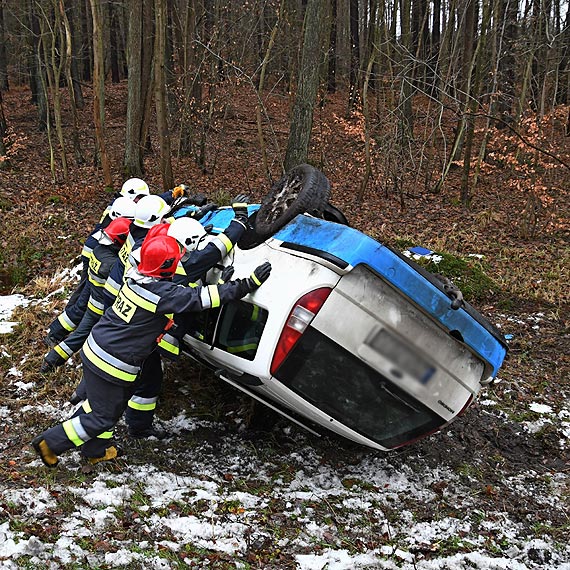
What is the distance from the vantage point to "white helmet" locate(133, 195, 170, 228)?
5227mm

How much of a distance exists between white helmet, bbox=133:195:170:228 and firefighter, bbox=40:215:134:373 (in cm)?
45

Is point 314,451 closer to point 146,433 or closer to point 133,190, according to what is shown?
point 146,433

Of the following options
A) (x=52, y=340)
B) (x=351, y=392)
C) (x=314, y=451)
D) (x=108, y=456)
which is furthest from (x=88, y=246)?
(x=351, y=392)

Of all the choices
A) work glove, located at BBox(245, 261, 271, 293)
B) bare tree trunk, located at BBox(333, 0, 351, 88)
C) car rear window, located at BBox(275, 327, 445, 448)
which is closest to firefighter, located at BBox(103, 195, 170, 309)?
work glove, located at BBox(245, 261, 271, 293)

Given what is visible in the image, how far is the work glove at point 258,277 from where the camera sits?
380 centimetres

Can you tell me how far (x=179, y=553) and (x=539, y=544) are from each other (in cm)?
215

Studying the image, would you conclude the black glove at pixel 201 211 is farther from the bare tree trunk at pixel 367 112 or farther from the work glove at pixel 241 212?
the bare tree trunk at pixel 367 112

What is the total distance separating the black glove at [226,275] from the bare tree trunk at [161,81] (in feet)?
25.1

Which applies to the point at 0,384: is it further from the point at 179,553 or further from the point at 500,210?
the point at 500,210

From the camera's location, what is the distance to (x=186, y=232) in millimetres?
4395

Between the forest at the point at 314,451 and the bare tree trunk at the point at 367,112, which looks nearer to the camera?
the forest at the point at 314,451

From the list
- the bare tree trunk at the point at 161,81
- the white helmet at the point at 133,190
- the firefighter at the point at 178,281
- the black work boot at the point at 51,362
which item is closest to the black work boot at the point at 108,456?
the firefighter at the point at 178,281

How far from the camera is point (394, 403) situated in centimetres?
371

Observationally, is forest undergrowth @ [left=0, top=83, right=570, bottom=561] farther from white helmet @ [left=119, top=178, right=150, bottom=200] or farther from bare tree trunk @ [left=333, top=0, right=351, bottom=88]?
bare tree trunk @ [left=333, top=0, right=351, bottom=88]
